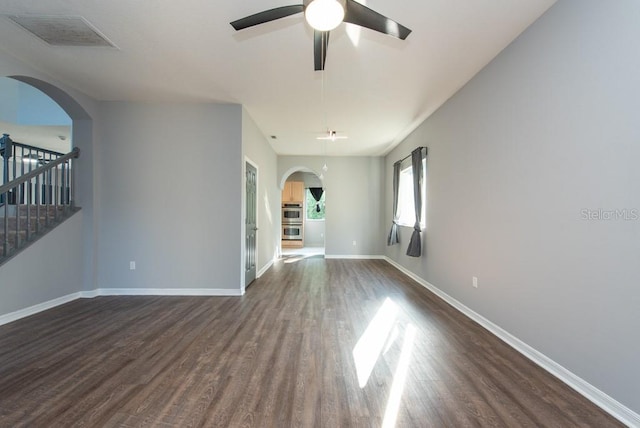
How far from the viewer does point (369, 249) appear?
7555mm

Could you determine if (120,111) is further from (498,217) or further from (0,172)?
(498,217)

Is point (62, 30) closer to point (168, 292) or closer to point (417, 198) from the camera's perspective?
point (168, 292)

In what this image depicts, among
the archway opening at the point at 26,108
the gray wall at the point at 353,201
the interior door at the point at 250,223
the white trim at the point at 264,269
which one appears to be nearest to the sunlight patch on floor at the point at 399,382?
the interior door at the point at 250,223

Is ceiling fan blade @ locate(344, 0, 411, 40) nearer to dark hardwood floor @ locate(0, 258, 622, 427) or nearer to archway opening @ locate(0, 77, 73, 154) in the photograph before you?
dark hardwood floor @ locate(0, 258, 622, 427)

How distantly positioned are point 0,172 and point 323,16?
7158mm

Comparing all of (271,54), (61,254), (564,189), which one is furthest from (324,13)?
(61,254)

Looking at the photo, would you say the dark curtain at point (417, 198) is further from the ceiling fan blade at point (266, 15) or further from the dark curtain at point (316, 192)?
the dark curtain at point (316, 192)

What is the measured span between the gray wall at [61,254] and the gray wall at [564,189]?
505 centimetres

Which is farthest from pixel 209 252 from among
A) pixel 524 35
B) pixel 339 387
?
pixel 524 35

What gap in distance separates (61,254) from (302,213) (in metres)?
7.07

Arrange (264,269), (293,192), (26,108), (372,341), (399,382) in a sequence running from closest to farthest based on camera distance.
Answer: (399,382)
(372,341)
(26,108)
(264,269)
(293,192)

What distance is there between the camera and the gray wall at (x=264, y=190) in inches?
181

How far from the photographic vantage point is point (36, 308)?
3246mm

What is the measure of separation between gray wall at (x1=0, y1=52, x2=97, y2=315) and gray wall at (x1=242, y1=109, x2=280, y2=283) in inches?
85.9
